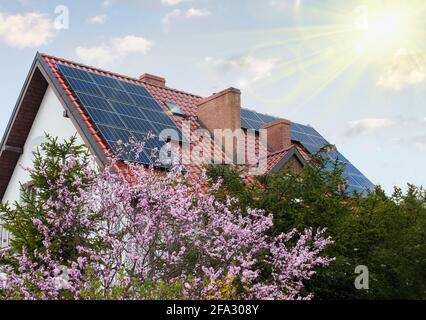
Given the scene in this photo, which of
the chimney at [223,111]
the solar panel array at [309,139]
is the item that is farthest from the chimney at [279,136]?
the chimney at [223,111]

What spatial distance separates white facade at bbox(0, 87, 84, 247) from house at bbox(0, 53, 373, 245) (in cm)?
3

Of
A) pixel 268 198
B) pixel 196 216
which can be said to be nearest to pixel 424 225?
pixel 268 198

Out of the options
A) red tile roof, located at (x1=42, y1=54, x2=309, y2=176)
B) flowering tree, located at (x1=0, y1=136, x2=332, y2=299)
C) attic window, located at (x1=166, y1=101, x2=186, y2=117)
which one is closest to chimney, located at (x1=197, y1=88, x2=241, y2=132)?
red tile roof, located at (x1=42, y1=54, x2=309, y2=176)

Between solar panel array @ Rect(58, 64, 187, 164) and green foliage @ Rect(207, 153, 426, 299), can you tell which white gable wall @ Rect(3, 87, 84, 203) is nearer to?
solar panel array @ Rect(58, 64, 187, 164)

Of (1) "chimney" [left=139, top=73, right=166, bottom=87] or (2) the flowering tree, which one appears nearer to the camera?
(2) the flowering tree

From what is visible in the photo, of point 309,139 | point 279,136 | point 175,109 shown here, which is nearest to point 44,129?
point 175,109

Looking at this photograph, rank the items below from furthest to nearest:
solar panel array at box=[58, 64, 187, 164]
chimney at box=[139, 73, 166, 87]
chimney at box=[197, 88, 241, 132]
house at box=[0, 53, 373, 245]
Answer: chimney at box=[139, 73, 166, 87] < chimney at box=[197, 88, 241, 132] < house at box=[0, 53, 373, 245] < solar panel array at box=[58, 64, 187, 164]

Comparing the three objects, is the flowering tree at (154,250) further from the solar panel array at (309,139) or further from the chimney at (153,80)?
the solar panel array at (309,139)

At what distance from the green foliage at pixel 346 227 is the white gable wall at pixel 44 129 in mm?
6212

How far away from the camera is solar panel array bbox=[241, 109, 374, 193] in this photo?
87.4 ft

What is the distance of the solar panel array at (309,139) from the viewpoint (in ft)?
87.4

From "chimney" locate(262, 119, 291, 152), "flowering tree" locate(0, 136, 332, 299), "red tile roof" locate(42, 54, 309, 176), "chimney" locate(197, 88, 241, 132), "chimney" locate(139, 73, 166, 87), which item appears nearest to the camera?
"flowering tree" locate(0, 136, 332, 299)
